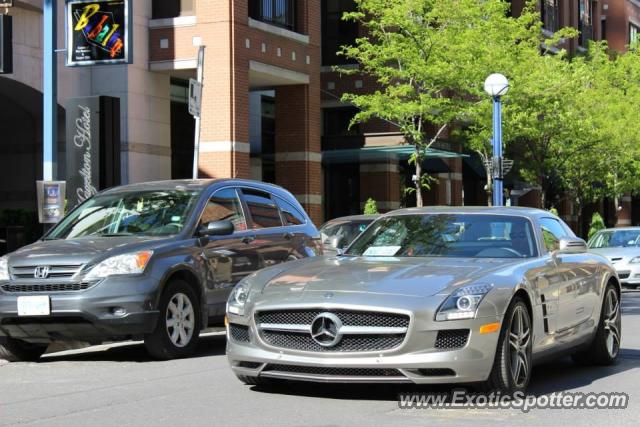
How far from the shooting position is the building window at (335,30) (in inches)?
1286

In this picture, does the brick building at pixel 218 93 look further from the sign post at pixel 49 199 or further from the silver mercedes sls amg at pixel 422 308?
the silver mercedes sls amg at pixel 422 308

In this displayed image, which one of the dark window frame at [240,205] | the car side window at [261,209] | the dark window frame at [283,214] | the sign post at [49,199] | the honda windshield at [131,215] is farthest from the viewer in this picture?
the sign post at [49,199]

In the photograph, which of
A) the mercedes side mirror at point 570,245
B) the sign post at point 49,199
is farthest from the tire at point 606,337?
the sign post at point 49,199

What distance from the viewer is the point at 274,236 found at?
12070 mm

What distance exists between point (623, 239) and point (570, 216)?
24.9 m

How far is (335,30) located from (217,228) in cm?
2319

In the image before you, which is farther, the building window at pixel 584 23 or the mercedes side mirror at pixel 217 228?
the building window at pixel 584 23

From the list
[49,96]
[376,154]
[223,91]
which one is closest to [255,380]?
[49,96]

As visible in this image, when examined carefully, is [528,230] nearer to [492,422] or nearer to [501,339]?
[501,339]

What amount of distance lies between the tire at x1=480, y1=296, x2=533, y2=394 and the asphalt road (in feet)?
0.81

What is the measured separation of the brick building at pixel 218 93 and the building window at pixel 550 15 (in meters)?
16.0

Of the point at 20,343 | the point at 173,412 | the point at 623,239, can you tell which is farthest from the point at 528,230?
the point at 623,239

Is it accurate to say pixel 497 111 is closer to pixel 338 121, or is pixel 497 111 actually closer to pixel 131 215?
pixel 338 121

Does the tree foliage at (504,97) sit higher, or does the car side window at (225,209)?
the tree foliage at (504,97)
